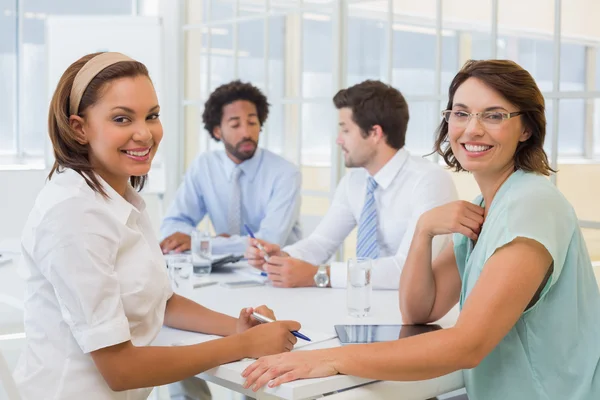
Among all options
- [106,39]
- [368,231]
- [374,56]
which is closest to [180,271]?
[368,231]

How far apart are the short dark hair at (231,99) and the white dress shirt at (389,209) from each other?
3.58ft

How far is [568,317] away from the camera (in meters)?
1.54

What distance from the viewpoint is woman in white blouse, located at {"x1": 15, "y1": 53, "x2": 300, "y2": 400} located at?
4.57 feet

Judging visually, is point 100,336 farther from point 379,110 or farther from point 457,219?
point 379,110

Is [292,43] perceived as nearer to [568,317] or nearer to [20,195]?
[20,195]

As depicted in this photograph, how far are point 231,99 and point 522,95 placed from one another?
2500 millimetres

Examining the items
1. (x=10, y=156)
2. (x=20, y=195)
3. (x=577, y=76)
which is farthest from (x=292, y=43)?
(x=10, y=156)

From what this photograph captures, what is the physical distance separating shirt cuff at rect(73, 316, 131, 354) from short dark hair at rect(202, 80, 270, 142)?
2637 millimetres

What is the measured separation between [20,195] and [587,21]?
3895 mm

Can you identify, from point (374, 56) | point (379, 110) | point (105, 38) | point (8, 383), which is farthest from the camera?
point (105, 38)

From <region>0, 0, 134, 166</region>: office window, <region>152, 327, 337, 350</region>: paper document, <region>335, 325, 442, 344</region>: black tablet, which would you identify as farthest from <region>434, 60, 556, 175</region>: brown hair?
<region>0, 0, 134, 166</region>: office window

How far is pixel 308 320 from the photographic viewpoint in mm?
1935

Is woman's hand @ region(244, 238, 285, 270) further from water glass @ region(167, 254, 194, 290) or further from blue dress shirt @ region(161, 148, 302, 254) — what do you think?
blue dress shirt @ region(161, 148, 302, 254)

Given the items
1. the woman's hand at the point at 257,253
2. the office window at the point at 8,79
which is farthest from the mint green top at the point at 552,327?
the office window at the point at 8,79
